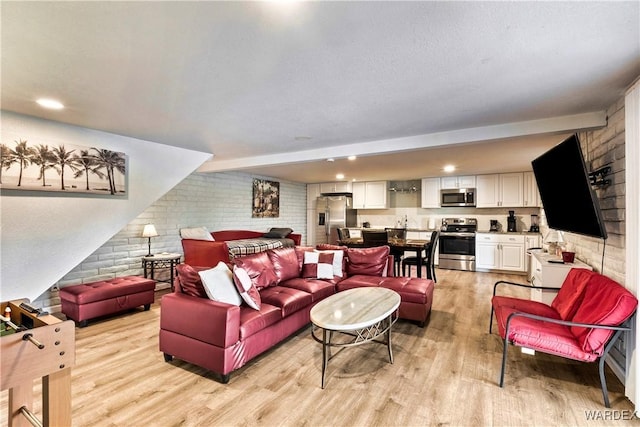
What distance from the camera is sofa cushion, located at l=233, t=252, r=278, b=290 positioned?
3229 millimetres

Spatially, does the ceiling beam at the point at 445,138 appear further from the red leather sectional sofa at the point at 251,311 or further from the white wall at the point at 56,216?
the white wall at the point at 56,216

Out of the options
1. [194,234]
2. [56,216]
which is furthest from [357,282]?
[56,216]

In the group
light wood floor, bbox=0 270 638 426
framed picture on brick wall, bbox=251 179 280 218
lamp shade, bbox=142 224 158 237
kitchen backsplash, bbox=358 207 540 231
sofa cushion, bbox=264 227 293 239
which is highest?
framed picture on brick wall, bbox=251 179 280 218

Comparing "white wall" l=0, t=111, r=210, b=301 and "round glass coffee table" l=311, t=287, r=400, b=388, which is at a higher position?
"white wall" l=0, t=111, r=210, b=301

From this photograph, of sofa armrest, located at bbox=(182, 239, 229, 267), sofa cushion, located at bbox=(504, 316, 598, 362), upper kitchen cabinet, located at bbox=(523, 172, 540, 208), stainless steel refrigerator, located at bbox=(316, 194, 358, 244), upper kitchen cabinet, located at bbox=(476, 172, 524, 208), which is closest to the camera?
sofa cushion, located at bbox=(504, 316, 598, 362)

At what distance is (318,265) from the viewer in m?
3.96

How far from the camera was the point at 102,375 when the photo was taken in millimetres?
2410

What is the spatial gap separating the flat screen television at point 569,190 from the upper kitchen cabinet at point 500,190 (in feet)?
10.8

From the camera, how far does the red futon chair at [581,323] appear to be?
6.61 feet

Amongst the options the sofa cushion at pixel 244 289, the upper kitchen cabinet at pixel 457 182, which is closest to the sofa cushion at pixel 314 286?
the sofa cushion at pixel 244 289

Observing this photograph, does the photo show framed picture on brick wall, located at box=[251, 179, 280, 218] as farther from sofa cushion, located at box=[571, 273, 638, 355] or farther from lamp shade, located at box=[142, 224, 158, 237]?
sofa cushion, located at box=[571, 273, 638, 355]

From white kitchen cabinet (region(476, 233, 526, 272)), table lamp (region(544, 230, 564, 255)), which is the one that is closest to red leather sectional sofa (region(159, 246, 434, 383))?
table lamp (region(544, 230, 564, 255))

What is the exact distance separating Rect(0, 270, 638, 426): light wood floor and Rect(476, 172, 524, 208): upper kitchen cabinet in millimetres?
4330

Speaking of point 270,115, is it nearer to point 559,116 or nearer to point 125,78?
point 125,78
